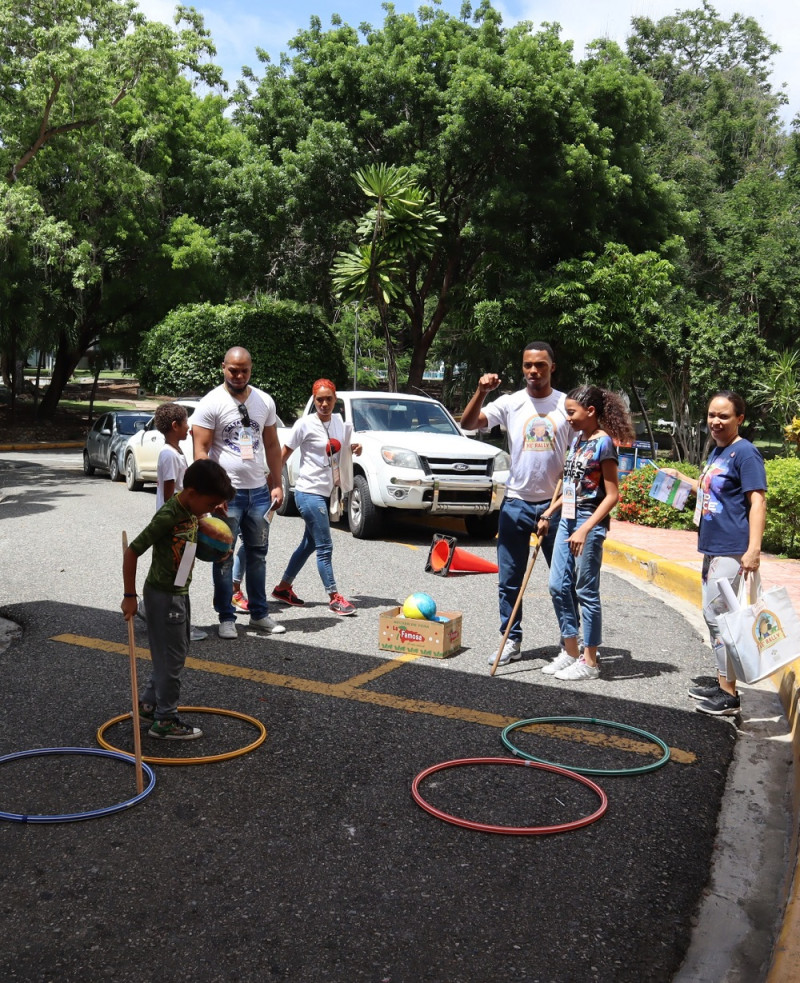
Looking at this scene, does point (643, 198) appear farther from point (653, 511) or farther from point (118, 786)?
point (118, 786)

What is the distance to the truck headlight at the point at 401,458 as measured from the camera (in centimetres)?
1176

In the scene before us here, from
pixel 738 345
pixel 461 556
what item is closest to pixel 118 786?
pixel 461 556

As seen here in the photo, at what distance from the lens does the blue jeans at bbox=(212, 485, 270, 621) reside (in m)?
7.07

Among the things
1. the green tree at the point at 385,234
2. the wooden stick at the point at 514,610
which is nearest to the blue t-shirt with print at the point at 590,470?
the wooden stick at the point at 514,610

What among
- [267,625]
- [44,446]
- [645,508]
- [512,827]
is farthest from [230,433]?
[44,446]

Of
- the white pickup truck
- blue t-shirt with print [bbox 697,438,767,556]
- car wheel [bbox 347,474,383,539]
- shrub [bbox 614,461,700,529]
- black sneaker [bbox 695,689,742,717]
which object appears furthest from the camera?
shrub [bbox 614,461,700,529]

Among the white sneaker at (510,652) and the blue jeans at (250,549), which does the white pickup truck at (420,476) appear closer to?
the blue jeans at (250,549)

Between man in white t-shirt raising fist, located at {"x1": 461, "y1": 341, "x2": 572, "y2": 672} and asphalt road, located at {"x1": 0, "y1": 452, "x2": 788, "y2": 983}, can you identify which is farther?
man in white t-shirt raising fist, located at {"x1": 461, "y1": 341, "x2": 572, "y2": 672}

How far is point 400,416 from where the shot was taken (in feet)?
43.0

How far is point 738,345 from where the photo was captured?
82.8 ft

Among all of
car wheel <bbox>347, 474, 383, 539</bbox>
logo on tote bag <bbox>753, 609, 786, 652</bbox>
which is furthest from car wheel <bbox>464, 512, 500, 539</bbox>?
logo on tote bag <bbox>753, 609, 786, 652</bbox>

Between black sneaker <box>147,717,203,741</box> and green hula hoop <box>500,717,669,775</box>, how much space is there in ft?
5.04

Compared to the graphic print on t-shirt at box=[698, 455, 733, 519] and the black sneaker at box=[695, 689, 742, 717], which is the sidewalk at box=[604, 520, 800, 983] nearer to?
the black sneaker at box=[695, 689, 742, 717]

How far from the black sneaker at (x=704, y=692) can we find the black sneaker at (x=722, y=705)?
0.11ft
